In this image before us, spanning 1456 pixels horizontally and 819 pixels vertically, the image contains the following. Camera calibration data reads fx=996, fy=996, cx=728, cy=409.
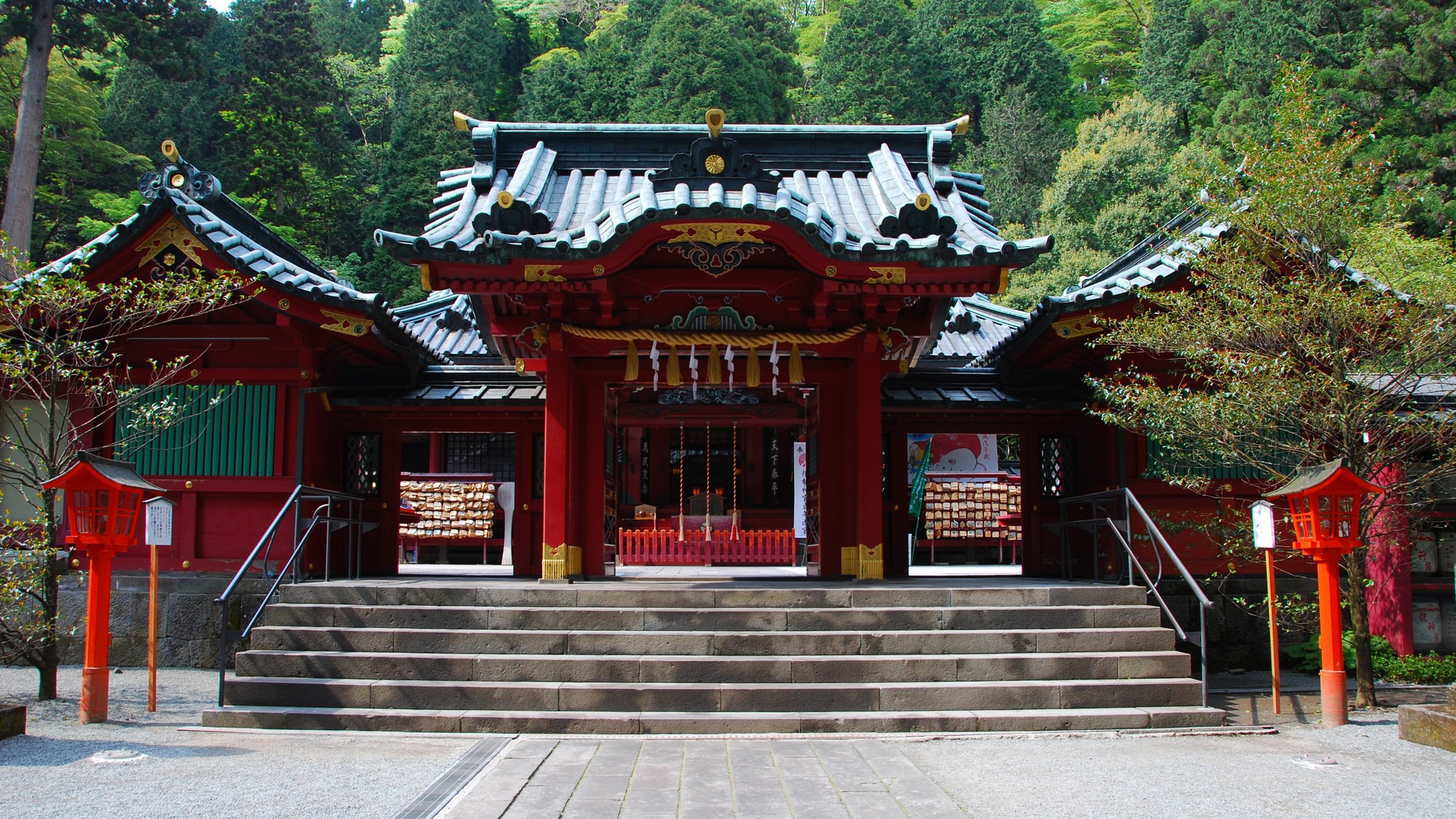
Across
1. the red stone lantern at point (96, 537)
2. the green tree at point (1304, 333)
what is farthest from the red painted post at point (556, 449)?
the green tree at point (1304, 333)

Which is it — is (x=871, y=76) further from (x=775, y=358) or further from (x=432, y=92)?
(x=775, y=358)

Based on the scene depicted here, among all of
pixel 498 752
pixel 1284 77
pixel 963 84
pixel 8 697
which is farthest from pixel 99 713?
pixel 963 84

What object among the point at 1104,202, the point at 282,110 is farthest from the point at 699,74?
the point at 1104,202

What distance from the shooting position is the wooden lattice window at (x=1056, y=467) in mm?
12828

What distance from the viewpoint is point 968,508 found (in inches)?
841

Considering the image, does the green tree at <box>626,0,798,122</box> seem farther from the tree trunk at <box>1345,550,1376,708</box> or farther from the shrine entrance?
the tree trunk at <box>1345,550,1376,708</box>

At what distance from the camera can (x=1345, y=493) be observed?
795 cm

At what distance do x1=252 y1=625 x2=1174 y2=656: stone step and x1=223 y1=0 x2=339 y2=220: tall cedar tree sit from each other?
29.3 meters

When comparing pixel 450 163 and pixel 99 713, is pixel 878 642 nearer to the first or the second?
pixel 99 713

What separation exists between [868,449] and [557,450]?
3.24 meters

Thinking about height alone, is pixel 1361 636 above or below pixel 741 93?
below

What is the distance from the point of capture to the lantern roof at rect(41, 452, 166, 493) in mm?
7797

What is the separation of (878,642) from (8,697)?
752 cm

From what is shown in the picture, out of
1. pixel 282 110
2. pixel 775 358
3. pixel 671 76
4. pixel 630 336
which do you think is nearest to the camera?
pixel 630 336
